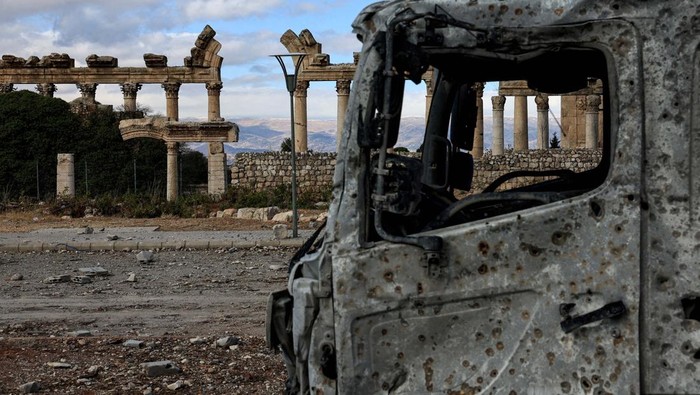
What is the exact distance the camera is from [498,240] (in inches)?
161

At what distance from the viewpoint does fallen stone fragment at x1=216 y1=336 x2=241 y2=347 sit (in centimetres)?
932

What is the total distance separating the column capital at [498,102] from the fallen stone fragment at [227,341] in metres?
36.8

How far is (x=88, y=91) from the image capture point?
4184 centimetres

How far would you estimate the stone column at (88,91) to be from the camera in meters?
41.8

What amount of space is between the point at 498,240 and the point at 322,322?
807mm

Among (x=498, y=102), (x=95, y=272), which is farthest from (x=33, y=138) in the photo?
(x=95, y=272)

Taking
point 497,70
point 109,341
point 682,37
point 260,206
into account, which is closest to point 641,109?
point 682,37

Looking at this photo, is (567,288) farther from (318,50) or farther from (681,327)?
(318,50)

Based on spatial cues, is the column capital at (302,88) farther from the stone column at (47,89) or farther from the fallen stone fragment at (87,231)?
the fallen stone fragment at (87,231)

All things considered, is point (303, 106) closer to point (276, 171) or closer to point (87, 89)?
point (276, 171)

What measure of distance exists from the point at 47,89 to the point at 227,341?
34761mm

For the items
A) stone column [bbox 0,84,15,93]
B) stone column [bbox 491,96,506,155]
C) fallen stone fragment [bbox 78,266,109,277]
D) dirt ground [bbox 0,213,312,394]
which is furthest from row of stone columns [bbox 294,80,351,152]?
fallen stone fragment [bbox 78,266,109,277]

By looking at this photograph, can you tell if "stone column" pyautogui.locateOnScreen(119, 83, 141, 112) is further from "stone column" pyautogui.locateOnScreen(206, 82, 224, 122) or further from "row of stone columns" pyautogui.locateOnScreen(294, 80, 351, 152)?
"row of stone columns" pyautogui.locateOnScreen(294, 80, 351, 152)

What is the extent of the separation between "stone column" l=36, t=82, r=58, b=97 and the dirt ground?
2332 cm
